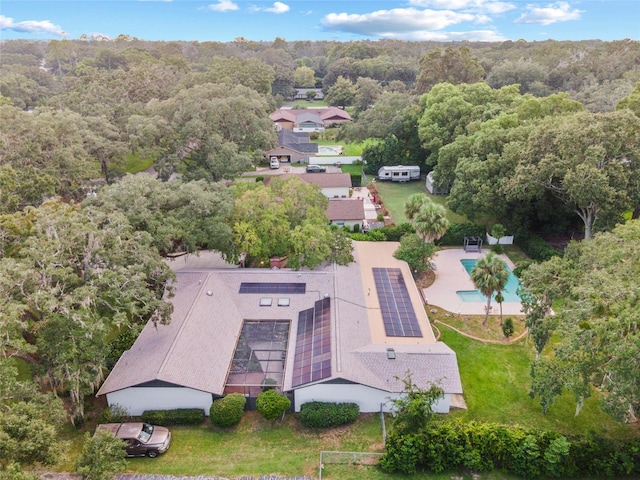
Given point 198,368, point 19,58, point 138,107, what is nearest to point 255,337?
point 198,368

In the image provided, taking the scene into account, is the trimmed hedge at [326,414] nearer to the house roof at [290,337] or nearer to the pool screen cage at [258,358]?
the house roof at [290,337]

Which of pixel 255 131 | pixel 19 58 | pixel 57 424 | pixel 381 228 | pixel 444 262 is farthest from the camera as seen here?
pixel 19 58

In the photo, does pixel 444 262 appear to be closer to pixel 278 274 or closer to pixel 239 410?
pixel 278 274

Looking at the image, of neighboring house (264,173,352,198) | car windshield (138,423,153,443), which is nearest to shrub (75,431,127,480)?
car windshield (138,423,153,443)

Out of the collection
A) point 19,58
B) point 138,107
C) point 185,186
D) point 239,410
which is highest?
point 19,58

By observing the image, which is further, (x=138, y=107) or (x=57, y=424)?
(x=138, y=107)

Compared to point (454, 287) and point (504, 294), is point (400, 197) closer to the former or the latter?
point (454, 287)
